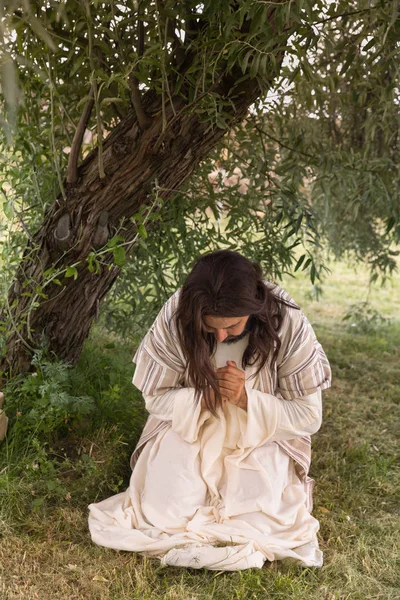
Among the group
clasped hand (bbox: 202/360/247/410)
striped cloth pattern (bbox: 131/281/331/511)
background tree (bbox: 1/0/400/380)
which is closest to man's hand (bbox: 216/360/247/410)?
clasped hand (bbox: 202/360/247/410)

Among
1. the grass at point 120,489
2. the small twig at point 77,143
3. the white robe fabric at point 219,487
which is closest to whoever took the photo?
the grass at point 120,489

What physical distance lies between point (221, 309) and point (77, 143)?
1013mm

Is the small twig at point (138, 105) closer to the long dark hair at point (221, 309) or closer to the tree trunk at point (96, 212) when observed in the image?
the tree trunk at point (96, 212)

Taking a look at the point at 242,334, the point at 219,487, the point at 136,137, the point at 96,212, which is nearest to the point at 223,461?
the point at 219,487

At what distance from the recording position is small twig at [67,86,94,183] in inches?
110

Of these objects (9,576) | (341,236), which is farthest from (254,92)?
(341,236)

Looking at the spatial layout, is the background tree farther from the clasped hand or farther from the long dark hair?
the clasped hand

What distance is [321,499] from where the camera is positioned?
3.04 m

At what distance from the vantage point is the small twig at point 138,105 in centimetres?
274

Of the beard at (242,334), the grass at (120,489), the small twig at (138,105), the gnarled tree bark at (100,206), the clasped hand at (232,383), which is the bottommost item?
the grass at (120,489)

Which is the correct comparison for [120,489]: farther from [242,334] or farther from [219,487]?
[242,334]

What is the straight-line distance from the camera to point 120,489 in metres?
3.00

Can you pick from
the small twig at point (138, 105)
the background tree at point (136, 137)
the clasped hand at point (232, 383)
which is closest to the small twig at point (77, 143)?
the background tree at point (136, 137)

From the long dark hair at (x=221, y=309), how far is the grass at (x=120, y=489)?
63cm
